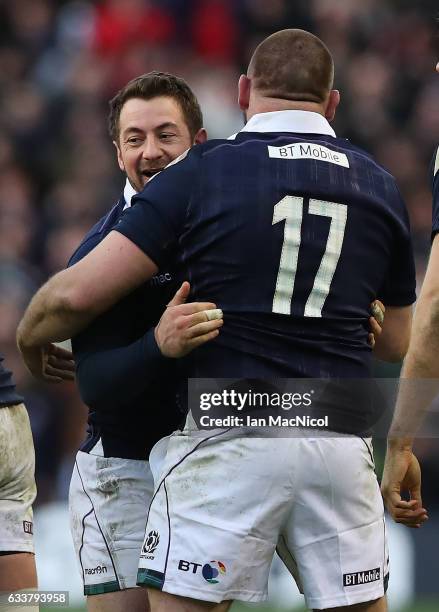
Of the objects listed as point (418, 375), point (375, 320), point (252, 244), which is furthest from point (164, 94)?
point (418, 375)

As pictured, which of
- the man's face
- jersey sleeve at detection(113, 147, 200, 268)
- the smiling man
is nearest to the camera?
jersey sleeve at detection(113, 147, 200, 268)

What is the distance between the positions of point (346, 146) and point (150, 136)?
2.94ft

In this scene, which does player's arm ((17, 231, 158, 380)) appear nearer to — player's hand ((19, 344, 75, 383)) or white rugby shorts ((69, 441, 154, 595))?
player's hand ((19, 344, 75, 383))

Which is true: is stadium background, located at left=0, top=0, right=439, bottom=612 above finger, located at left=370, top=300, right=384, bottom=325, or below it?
above

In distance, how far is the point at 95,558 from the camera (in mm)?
3904

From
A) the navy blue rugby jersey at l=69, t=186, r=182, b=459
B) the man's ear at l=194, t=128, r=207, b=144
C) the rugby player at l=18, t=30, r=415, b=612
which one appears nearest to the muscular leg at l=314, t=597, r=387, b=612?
the rugby player at l=18, t=30, r=415, b=612

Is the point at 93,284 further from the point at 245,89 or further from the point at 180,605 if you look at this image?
the point at 180,605

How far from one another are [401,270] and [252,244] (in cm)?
60

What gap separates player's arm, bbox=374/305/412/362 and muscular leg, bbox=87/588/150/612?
112 cm

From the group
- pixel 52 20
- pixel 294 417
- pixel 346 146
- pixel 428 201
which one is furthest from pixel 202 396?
pixel 52 20

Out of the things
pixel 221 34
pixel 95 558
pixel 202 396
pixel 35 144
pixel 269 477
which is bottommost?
pixel 95 558

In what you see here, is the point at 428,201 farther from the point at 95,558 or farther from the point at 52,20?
the point at 95,558

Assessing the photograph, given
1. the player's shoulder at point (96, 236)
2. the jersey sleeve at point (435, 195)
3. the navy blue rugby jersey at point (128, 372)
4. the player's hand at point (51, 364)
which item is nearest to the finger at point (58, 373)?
the player's hand at point (51, 364)

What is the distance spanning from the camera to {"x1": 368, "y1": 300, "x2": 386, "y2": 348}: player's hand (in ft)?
11.6
